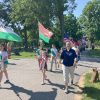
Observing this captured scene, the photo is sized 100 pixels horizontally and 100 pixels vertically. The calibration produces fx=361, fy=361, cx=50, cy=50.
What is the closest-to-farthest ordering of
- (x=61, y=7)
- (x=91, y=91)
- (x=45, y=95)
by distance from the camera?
(x=45, y=95), (x=91, y=91), (x=61, y=7)

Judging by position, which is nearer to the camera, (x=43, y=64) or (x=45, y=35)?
(x=43, y=64)

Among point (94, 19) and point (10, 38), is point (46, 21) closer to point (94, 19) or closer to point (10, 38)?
point (94, 19)

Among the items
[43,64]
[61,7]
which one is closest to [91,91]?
[43,64]

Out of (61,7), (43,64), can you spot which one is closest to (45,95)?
(43,64)

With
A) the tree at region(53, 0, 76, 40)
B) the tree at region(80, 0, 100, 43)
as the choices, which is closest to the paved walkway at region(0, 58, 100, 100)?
the tree at region(53, 0, 76, 40)

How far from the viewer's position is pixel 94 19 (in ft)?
282

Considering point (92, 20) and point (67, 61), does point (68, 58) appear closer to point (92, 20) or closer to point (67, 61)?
point (67, 61)

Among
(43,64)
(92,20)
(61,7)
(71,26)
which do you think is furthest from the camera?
(71,26)

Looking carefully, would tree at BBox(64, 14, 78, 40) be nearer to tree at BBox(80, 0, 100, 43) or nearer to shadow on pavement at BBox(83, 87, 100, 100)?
tree at BBox(80, 0, 100, 43)

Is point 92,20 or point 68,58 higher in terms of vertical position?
point 92,20

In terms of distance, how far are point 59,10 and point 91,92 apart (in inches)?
1622

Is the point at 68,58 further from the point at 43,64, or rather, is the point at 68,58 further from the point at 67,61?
the point at 43,64

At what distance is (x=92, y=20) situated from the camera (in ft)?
283

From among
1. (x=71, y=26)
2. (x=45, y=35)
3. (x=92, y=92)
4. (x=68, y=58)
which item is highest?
(x=71, y=26)
